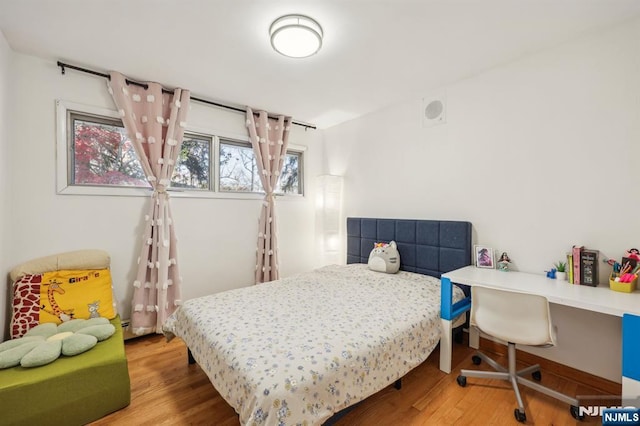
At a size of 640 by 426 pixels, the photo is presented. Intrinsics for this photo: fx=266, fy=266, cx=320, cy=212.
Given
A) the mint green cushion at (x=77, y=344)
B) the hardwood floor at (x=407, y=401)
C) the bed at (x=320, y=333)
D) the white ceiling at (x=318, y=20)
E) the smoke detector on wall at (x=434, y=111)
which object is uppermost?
the white ceiling at (x=318, y=20)

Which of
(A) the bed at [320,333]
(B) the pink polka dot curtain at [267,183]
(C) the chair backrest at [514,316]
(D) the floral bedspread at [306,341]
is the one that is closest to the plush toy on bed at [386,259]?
(A) the bed at [320,333]

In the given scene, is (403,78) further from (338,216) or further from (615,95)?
(338,216)

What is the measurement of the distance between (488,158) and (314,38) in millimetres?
1843

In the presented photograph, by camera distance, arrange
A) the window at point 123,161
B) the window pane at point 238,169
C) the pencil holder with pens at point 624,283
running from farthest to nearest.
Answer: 1. the window pane at point 238,169
2. the window at point 123,161
3. the pencil holder with pens at point 624,283

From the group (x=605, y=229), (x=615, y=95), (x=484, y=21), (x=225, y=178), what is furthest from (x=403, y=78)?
(x=225, y=178)

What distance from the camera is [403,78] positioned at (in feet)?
8.48

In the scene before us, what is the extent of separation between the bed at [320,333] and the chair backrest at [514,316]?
0.35 metres

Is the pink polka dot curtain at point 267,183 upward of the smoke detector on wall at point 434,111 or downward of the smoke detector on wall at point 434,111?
downward

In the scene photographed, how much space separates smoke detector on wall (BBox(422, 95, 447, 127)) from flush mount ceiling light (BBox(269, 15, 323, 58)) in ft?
4.95

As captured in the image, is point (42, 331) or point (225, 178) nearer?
point (42, 331)

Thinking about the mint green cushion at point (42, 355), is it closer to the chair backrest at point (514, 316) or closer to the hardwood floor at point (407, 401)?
the hardwood floor at point (407, 401)

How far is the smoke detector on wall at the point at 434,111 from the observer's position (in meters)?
2.76

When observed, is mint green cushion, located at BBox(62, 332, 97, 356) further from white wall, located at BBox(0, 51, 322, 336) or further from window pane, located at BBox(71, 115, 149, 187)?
window pane, located at BBox(71, 115, 149, 187)

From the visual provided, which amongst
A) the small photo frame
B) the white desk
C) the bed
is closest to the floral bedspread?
the bed
